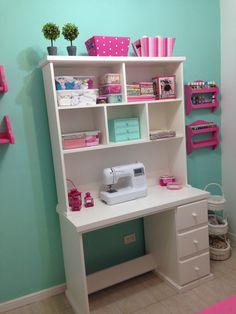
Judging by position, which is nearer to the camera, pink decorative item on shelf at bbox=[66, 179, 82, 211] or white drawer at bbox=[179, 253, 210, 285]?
pink decorative item on shelf at bbox=[66, 179, 82, 211]

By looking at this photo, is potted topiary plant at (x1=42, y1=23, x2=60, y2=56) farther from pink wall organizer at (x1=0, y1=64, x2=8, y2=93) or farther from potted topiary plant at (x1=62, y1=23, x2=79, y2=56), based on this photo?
pink wall organizer at (x1=0, y1=64, x2=8, y2=93)

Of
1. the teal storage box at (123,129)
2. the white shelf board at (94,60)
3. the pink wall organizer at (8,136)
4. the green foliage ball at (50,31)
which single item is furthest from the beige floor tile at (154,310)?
the green foliage ball at (50,31)

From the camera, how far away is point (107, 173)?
2.20 metres

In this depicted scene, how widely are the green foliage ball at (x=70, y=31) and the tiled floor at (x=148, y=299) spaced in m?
2.05

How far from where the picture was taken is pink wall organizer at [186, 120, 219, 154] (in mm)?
2760

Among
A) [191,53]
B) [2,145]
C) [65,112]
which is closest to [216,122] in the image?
[191,53]

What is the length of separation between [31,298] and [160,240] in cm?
118

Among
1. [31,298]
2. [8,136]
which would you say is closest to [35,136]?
[8,136]

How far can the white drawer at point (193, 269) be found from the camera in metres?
2.27

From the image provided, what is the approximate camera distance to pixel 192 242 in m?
2.28

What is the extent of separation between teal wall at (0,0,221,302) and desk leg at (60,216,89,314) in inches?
6.1

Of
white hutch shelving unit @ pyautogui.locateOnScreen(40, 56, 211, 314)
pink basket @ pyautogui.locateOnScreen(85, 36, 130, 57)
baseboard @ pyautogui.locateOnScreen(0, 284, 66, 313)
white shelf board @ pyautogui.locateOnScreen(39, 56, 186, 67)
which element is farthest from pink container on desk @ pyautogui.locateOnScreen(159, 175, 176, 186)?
baseboard @ pyautogui.locateOnScreen(0, 284, 66, 313)

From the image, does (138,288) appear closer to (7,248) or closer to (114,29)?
(7,248)

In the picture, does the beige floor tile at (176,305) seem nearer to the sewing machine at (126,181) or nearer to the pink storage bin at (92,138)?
the sewing machine at (126,181)
